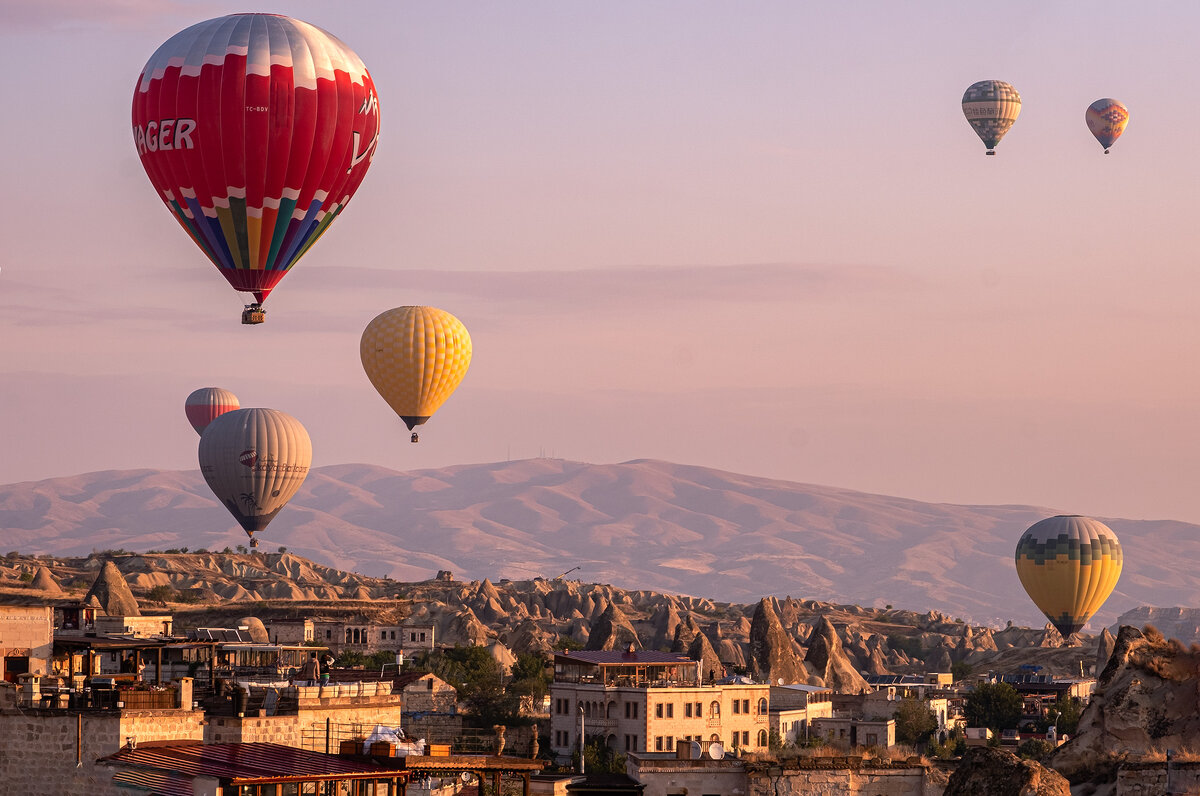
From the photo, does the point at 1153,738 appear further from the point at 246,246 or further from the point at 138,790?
the point at 246,246

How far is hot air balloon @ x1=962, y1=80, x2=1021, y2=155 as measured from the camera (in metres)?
195

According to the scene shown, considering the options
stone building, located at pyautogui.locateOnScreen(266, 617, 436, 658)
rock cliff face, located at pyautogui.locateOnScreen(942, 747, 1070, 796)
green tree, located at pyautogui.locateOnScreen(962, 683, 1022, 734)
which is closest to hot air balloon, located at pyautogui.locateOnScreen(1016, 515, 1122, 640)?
green tree, located at pyautogui.locateOnScreen(962, 683, 1022, 734)

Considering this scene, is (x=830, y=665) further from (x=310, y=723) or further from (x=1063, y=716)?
(x=310, y=723)

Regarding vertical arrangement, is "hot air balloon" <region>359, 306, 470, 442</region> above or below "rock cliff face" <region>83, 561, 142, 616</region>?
above

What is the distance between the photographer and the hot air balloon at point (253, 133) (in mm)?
85250

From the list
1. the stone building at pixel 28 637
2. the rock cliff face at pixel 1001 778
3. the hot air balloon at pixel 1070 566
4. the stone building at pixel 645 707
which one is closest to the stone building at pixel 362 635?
the stone building at pixel 645 707

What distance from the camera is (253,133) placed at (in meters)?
85.4

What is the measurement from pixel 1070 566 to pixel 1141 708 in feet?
328

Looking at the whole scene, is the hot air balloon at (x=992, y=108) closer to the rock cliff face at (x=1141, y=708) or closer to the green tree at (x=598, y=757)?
the green tree at (x=598, y=757)

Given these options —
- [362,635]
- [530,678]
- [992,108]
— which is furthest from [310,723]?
[992,108]

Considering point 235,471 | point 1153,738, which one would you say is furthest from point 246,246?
point 235,471

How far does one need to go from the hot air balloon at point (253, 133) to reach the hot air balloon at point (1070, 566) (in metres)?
92.0

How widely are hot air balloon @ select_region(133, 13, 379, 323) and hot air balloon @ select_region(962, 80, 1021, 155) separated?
115m

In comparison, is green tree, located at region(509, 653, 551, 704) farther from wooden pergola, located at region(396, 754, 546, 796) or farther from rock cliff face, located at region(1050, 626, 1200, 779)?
wooden pergola, located at region(396, 754, 546, 796)
